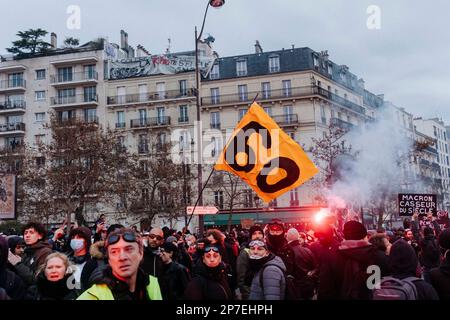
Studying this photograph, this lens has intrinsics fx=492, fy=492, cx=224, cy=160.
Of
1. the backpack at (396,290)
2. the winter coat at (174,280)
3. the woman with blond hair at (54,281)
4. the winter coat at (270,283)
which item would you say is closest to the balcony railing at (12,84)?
the winter coat at (174,280)

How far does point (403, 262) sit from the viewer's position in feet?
13.3

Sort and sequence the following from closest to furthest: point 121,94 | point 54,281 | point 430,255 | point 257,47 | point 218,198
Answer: point 54,281 → point 430,255 → point 218,198 → point 121,94 → point 257,47

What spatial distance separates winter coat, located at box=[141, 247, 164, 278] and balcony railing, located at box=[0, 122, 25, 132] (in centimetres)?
4725

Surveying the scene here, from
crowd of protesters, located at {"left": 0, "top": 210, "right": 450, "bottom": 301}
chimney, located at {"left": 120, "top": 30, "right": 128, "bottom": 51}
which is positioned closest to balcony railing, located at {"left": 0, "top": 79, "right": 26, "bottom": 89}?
chimney, located at {"left": 120, "top": 30, "right": 128, "bottom": 51}

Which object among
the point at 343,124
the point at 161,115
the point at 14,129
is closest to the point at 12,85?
the point at 14,129

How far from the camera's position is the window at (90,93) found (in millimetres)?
48537

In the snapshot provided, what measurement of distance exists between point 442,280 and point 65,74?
50.0 metres

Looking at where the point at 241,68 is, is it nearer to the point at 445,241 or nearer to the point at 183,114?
the point at 183,114

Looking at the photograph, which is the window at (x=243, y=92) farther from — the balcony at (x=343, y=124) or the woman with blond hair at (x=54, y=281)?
the woman with blond hair at (x=54, y=281)

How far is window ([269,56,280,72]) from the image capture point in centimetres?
4575

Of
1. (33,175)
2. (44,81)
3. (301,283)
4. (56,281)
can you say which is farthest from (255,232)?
(44,81)

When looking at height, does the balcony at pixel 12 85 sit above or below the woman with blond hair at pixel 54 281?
above

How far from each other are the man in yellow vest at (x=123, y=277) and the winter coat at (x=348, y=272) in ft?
6.24

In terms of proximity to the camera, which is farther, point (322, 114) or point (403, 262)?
point (322, 114)
